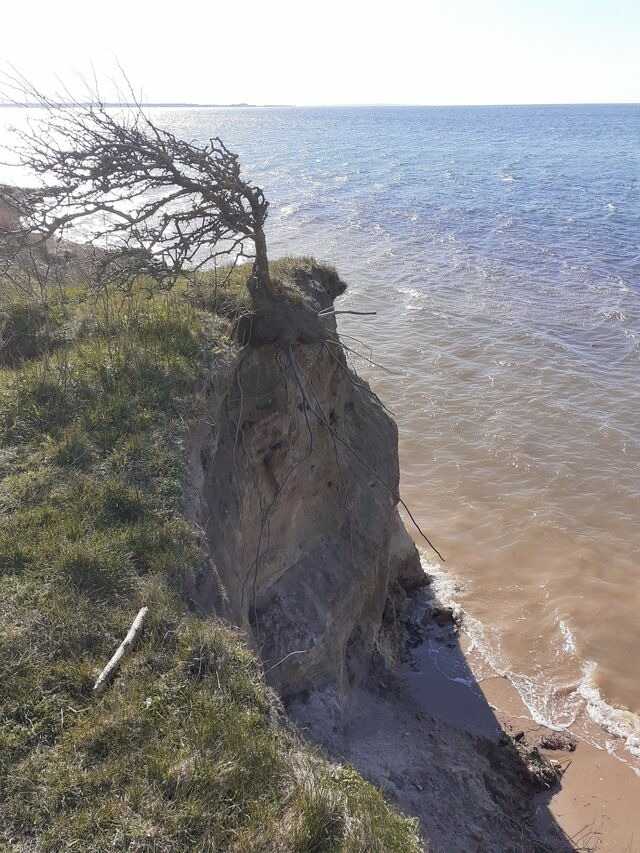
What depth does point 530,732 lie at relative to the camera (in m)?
7.61

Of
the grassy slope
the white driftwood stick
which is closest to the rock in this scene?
the grassy slope

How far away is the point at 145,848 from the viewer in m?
2.72

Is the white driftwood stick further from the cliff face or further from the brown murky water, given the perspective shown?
the brown murky water

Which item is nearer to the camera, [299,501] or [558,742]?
[299,501]

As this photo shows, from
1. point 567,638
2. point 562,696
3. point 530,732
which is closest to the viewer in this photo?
point 530,732

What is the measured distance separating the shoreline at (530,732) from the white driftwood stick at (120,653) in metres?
4.87

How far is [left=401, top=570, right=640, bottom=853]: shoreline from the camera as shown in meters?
6.49

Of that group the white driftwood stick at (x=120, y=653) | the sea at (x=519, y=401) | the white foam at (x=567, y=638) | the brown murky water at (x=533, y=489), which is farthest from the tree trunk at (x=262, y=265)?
the white foam at (x=567, y=638)

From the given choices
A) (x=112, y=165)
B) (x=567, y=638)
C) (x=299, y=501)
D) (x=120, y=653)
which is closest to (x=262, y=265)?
(x=112, y=165)

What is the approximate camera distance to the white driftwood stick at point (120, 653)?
3.39 meters

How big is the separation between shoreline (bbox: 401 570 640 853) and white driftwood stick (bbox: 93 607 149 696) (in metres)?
4.87

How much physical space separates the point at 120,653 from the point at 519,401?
13153 millimetres

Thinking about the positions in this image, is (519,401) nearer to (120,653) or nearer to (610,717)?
(610,717)

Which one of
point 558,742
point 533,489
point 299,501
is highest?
point 299,501
